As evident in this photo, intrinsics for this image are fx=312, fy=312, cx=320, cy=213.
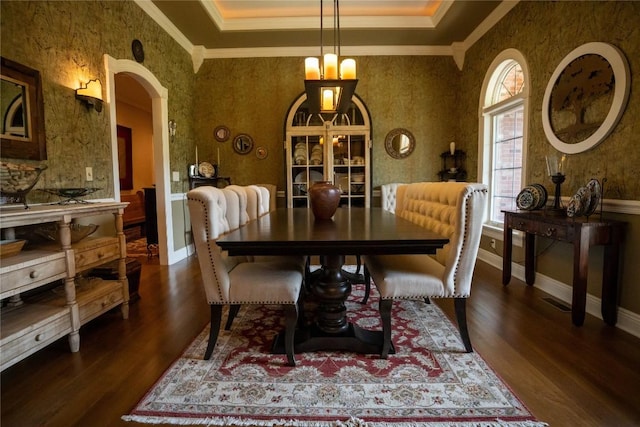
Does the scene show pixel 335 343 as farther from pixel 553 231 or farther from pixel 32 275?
pixel 553 231

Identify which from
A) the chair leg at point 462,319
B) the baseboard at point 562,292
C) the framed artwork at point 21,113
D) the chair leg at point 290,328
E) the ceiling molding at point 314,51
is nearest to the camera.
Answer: the chair leg at point 290,328

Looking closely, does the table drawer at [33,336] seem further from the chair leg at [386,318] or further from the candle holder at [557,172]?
the candle holder at [557,172]

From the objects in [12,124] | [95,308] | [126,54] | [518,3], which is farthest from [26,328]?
[518,3]

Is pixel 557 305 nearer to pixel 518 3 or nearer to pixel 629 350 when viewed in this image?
pixel 629 350

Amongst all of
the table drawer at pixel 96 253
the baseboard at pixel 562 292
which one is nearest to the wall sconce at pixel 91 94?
the table drawer at pixel 96 253

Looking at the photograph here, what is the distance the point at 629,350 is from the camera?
1790mm

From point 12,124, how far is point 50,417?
67.3 inches

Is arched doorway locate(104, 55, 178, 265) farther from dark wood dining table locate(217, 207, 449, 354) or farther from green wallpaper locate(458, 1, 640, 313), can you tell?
green wallpaper locate(458, 1, 640, 313)

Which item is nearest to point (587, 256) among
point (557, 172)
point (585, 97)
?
point (557, 172)

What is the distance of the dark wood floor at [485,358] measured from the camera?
4.38 ft

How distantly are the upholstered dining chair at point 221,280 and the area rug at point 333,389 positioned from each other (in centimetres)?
15

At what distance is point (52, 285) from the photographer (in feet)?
7.08

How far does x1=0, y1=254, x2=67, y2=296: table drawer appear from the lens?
1.46 meters

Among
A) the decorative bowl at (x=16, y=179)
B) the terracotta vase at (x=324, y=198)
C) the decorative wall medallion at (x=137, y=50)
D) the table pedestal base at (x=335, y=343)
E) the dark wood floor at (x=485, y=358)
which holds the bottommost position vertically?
the dark wood floor at (x=485, y=358)
